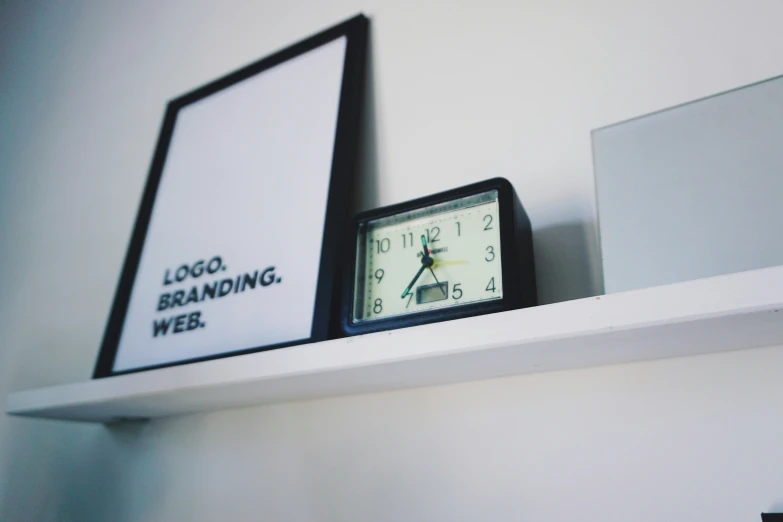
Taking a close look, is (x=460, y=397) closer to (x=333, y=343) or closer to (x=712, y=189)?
(x=333, y=343)

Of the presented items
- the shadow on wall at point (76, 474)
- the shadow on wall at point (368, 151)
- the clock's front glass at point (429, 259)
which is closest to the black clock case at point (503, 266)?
the clock's front glass at point (429, 259)

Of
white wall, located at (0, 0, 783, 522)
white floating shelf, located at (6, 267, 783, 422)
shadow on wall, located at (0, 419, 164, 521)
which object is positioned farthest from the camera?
shadow on wall, located at (0, 419, 164, 521)

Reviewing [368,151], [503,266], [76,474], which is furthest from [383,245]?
[76,474]

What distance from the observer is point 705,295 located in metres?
0.54

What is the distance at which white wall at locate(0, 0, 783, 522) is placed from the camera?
0.69 m

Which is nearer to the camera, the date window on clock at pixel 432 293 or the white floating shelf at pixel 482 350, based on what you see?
the white floating shelf at pixel 482 350

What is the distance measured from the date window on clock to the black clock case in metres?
0.03

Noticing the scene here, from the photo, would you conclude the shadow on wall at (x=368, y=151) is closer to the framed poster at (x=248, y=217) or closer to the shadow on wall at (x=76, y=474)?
the framed poster at (x=248, y=217)

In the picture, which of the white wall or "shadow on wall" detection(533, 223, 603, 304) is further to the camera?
"shadow on wall" detection(533, 223, 603, 304)

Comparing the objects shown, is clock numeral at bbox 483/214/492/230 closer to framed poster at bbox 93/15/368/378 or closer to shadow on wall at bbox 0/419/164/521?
framed poster at bbox 93/15/368/378

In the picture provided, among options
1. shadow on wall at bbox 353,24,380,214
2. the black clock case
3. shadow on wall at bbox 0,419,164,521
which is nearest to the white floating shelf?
the black clock case

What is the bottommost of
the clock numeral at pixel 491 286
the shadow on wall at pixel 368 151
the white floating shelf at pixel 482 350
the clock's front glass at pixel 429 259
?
the white floating shelf at pixel 482 350

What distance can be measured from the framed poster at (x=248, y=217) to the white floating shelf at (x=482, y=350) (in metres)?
0.10

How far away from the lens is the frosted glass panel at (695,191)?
0.61 m
